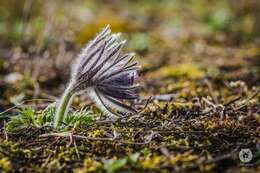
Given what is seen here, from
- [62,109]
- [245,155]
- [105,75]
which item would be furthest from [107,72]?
[245,155]

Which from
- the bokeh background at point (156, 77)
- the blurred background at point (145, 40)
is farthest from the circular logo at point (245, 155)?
the blurred background at point (145, 40)

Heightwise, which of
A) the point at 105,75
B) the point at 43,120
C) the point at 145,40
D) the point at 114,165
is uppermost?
the point at 145,40

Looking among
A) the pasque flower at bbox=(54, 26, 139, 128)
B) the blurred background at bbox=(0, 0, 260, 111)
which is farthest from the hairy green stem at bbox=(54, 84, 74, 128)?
A: the blurred background at bbox=(0, 0, 260, 111)

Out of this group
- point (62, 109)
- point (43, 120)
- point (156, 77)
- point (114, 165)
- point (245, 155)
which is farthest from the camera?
point (156, 77)

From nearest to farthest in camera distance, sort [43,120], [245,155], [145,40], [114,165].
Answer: [114,165] < [245,155] < [43,120] < [145,40]

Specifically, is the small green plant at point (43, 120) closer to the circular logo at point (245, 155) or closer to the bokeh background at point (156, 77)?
the bokeh background at point (156, 77)

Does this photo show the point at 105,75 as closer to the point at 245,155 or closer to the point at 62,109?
the point at 62,109

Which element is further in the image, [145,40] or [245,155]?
[145,40]

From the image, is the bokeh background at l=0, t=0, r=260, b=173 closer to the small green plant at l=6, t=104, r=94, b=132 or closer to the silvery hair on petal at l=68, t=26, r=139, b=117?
the small green plant at l=6, t=104, r=94, b=132

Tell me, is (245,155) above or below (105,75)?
below
